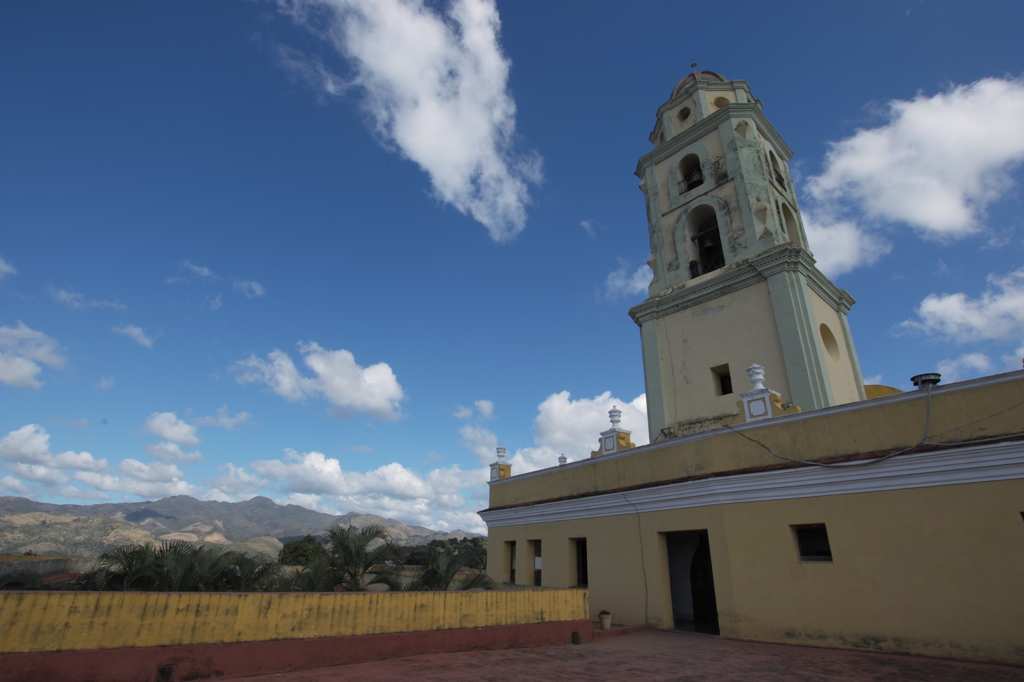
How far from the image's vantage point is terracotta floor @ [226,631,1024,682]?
6.71 meters

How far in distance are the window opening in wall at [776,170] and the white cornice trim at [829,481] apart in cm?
1282

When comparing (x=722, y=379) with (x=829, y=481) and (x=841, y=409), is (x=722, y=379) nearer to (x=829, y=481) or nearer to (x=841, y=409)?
(x=841, y=409)

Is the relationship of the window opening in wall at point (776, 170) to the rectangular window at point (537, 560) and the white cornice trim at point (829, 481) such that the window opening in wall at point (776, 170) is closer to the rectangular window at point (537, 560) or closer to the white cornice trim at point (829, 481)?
the white cornice trim at point (829, 481)

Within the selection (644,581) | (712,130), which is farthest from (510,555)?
(712,130)

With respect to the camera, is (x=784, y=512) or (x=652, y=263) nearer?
(x=784, y=512)

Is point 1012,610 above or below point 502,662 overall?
above

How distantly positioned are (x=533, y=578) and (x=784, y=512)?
27.7ft

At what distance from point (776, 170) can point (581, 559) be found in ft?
49.6

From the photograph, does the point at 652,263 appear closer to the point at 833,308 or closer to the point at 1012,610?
the point at 833,308

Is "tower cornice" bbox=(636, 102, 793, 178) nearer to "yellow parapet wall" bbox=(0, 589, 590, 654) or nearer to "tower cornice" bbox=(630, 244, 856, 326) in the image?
"tower cornice" bbox=(630, 244, 856, 326)

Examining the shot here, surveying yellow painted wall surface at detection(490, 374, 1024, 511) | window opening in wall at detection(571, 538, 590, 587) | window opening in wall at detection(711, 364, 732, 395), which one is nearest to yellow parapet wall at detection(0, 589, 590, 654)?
yellow painted wall surface at detection(490, 374, 1024, 511)

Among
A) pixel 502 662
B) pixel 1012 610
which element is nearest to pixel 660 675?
pixel 502 662

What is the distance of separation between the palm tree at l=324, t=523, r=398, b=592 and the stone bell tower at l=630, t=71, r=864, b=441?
879 cm

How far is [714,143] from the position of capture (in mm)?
18828
